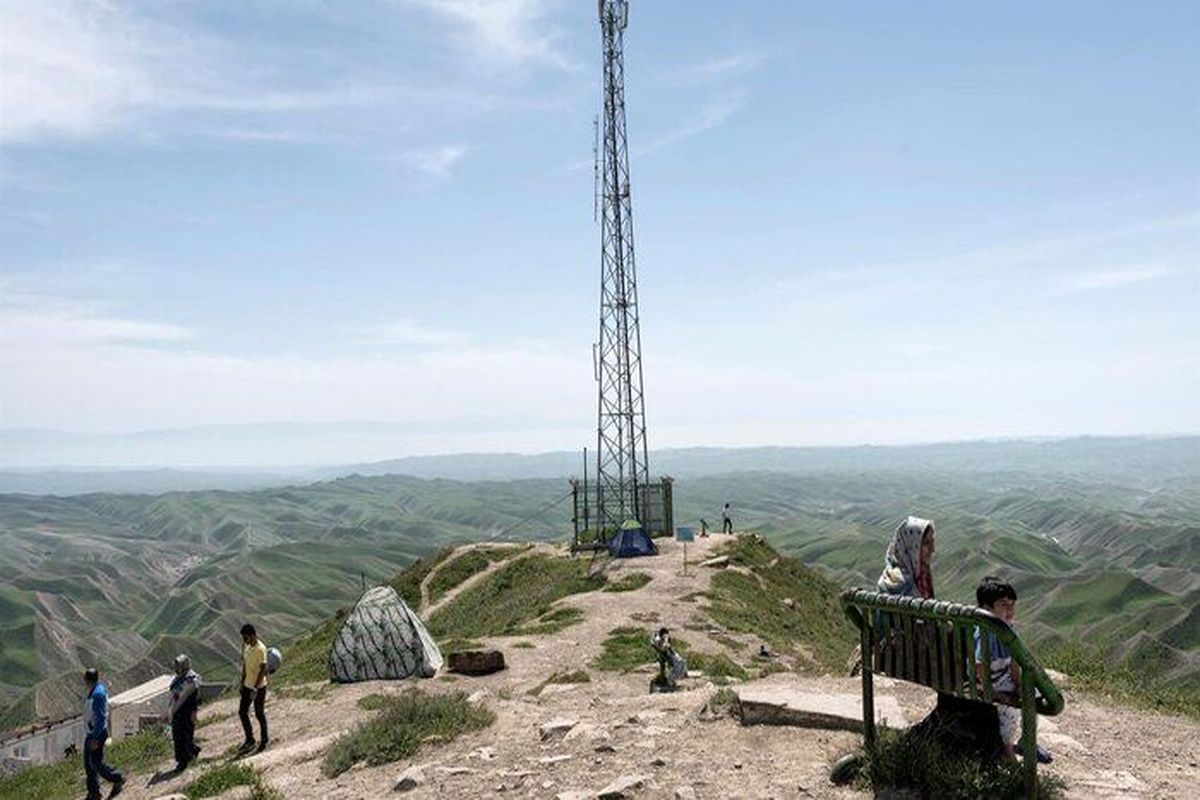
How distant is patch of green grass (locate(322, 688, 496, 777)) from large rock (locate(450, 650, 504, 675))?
984cm

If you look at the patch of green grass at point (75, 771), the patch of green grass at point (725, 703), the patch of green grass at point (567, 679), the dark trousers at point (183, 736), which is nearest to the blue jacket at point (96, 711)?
the dark trousers at point (183, 736)

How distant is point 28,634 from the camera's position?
14425 centimetres

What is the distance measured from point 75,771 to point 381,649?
766 centimetres

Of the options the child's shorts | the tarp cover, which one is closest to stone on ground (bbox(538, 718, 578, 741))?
the child's shorts

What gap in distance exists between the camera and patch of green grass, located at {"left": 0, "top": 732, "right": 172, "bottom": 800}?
52.3 ft

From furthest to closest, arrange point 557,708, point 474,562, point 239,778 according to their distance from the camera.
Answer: point 474,562 → point 557,708 → point 239,778

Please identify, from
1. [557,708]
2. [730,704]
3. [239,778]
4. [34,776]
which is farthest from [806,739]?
[34,776]

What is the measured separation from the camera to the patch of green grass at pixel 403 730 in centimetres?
1171

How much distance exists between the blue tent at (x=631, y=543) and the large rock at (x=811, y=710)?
1184 inches

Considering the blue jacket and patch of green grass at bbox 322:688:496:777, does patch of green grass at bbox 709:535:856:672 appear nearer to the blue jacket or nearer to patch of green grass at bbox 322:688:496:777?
patch of green grass at bbox 322:688:496:777

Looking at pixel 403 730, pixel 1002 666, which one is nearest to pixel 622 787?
pixel 1002 666

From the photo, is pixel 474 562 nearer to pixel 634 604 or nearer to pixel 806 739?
pixel 634 604

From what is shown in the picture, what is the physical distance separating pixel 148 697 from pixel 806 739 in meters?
33.2

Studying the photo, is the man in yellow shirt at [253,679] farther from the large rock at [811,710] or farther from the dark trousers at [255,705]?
the large rock at [811,710]
